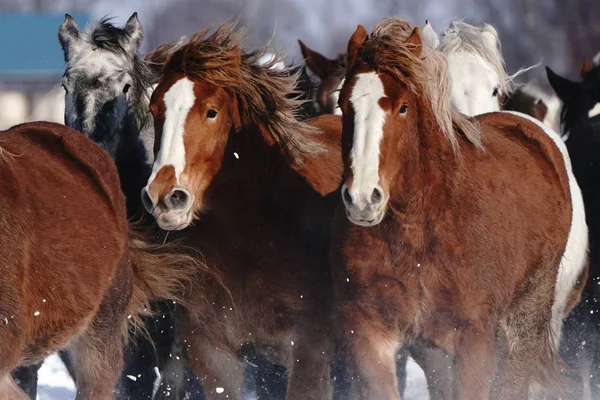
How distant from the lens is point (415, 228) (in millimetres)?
4762

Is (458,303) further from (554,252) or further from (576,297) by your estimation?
(576,297)

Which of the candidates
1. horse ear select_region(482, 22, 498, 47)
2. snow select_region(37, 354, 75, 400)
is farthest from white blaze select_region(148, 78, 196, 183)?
horse ear select_region(482, 22, 498, 47)

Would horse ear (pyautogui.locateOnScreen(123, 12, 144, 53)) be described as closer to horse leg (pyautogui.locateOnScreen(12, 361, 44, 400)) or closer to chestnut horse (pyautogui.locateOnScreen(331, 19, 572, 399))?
horse leg (pyautogui.locateOnScreen(12, 361, 44, 400))

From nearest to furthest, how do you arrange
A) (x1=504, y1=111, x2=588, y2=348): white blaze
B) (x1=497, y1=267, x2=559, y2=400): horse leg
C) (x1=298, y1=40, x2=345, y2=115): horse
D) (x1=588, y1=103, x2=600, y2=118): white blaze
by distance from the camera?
(x1=497, y1=267, x2=559, y2=400): horse leg < (x1=504, y1=111, x2=588, y2=348): white blaze < (x1=588, y1=103, x2=600, y2=118): white blaze < (x1=298, y1=40, x2=345, y2=115): horse

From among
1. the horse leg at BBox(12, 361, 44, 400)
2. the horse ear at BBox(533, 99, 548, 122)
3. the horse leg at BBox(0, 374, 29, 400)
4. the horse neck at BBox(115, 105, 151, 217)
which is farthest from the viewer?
the horse ear at BBox(533, 99, 548, 122)

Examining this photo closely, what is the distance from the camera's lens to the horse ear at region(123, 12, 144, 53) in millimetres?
6660

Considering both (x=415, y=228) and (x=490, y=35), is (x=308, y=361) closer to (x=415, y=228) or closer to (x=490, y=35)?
(x=415, y=228)

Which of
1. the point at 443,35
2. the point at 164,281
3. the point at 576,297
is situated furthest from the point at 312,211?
the point at 443,35

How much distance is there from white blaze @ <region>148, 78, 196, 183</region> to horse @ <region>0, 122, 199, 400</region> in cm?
41

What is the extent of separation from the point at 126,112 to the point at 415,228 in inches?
85.5

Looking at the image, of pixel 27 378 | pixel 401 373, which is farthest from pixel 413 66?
pixel 27 378

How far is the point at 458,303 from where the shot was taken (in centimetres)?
466

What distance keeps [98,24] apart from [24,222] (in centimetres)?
252

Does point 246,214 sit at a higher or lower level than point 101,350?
higher
